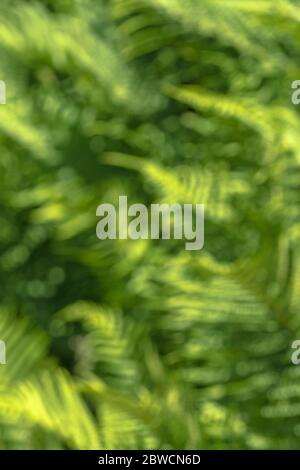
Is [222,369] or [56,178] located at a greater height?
[56,178]

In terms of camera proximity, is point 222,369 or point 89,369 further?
point 89,369

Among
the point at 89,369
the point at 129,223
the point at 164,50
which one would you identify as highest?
the point at 164,50

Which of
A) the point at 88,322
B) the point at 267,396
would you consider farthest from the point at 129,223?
the point at 267,396

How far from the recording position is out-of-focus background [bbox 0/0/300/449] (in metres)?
0.66

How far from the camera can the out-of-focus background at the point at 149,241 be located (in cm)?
66

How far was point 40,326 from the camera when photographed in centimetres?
85

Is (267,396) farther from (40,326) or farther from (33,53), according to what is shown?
(33,53)

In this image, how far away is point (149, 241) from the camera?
0.75 m

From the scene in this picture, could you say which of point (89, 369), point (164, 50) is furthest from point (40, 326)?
point (164, 50)
